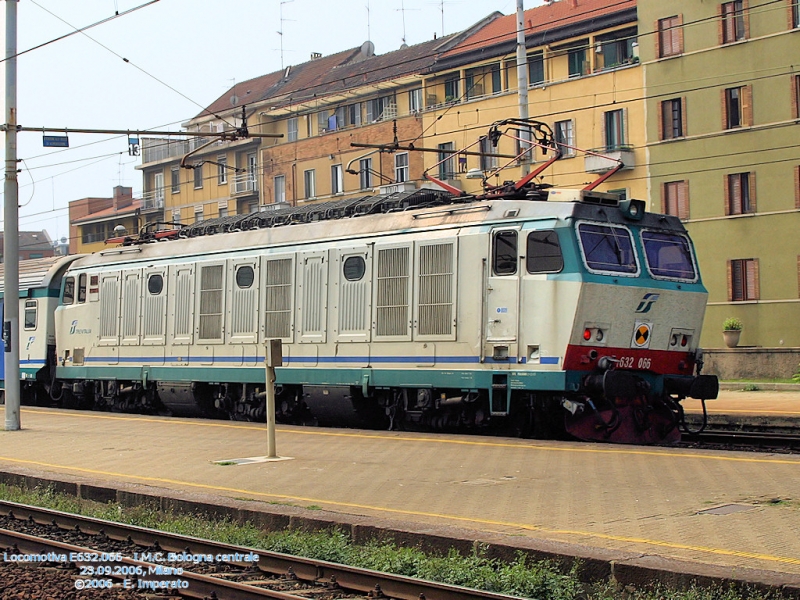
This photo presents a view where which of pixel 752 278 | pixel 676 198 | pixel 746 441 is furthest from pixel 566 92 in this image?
pixel 746 441

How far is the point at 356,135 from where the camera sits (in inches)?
2132

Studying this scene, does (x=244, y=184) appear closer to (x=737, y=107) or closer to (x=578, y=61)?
(x=578, y=61)

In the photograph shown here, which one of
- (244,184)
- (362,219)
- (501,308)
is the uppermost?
(244,184)

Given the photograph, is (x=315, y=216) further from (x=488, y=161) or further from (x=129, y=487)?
(x=488, y=161)

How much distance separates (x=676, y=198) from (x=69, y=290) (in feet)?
80.0

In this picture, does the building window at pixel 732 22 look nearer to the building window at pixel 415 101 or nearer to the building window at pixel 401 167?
the building window at pixel 415 101

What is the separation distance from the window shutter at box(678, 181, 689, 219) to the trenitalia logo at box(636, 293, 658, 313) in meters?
26.1

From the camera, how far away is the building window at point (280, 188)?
2308 inches

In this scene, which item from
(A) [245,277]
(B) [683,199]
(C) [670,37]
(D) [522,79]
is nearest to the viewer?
(A) [245,277]

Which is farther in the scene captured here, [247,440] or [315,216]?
[315,216]

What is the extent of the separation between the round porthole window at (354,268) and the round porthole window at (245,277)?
2.63 metres

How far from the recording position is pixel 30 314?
26516mm

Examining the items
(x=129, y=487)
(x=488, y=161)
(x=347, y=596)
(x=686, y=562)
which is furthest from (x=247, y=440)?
(x=488, y=161)

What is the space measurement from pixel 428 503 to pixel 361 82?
46.2 metres
